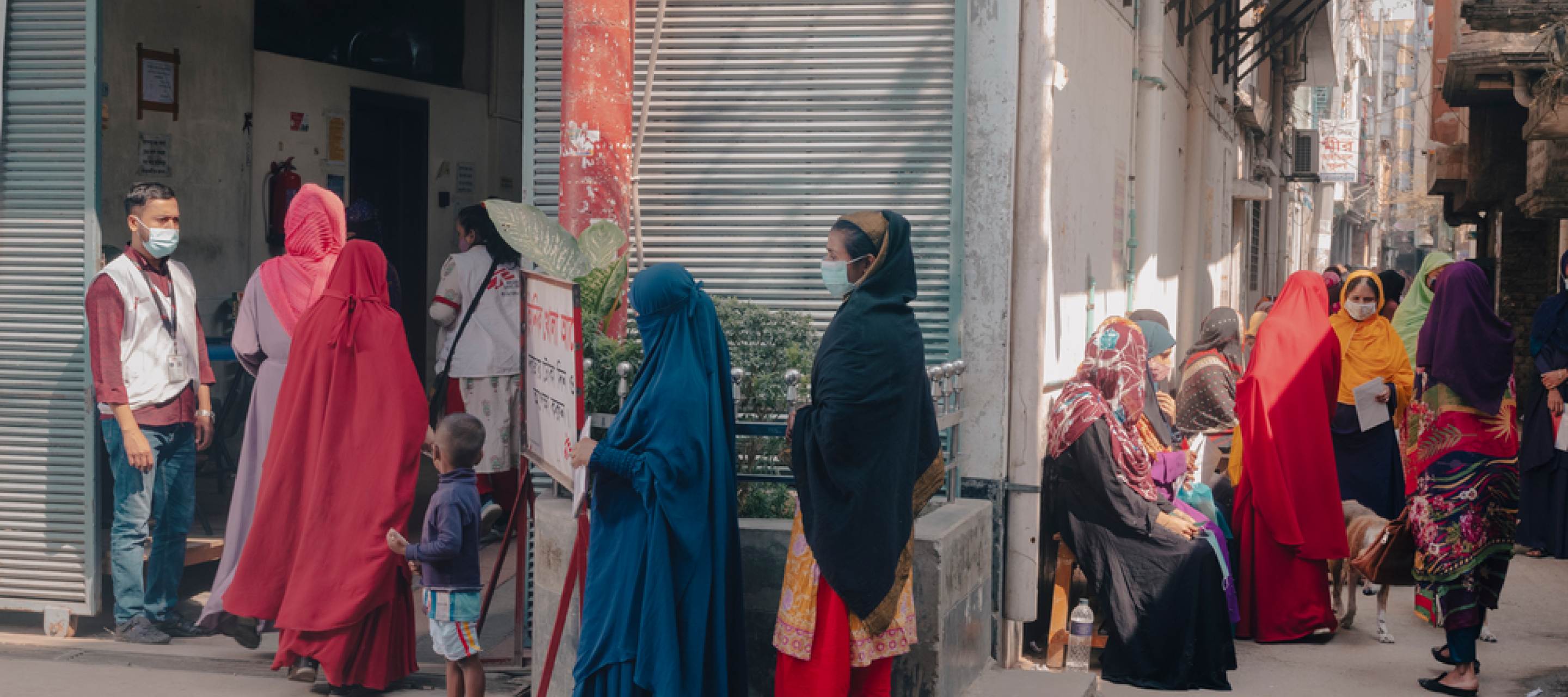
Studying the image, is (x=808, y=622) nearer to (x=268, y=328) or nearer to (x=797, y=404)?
(x=797, y=404)

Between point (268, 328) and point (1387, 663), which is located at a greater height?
point (268, 328)

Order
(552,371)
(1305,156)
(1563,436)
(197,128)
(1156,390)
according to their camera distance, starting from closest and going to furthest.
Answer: (552,371) → (1156,390) → (1563,436) → (197,128) → (1305,156)

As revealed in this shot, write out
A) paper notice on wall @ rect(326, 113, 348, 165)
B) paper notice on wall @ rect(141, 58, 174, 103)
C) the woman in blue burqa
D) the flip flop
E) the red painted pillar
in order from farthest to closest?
paper notice on wall @ rect(326, 113, 348, 165) → paper notice on wall @ rect(141, 58, 174, 103) → the flip flop → the red painted pillar → the woman in blue burqa

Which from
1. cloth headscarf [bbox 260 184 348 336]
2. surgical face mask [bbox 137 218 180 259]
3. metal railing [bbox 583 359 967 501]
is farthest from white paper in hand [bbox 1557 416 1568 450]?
surgical face mask [bbox 137 218 180 259]

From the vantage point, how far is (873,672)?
11.7 ft

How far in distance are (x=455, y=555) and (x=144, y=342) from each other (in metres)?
1.97

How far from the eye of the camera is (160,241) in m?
5.00

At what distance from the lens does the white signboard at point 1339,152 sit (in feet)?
66.2

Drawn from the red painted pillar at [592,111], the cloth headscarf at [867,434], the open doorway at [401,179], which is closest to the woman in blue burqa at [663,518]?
the cloth headscarf at [867,434]

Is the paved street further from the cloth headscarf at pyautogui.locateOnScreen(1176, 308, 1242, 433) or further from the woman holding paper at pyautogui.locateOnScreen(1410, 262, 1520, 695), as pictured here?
the cloth headscarf at pyautogui.locateOnScreen(1176, 308, 1242, 433)

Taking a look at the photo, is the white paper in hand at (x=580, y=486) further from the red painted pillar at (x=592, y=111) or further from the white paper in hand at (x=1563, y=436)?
the white paper in hand at (x=1563, y=436)

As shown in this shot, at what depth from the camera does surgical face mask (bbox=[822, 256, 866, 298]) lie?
3.43 metres

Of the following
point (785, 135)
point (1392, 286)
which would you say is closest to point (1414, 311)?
point (1392, 286)

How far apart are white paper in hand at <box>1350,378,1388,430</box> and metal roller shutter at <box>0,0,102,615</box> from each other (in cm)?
578
